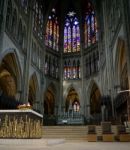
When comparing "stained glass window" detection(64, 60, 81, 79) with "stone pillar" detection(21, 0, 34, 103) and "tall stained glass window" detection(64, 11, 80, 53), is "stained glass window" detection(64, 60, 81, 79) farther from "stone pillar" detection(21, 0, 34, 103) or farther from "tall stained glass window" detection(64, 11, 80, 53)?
"stone pillar" detection(21, 0, 34, 103)

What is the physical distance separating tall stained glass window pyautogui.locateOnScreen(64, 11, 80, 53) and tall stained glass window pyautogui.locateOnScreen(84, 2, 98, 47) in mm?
2068

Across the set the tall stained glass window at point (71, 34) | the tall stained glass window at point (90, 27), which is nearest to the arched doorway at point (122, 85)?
the tall stained glass window at point (90, 27)

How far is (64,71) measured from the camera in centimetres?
4356

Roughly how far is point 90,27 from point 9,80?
19.9 m

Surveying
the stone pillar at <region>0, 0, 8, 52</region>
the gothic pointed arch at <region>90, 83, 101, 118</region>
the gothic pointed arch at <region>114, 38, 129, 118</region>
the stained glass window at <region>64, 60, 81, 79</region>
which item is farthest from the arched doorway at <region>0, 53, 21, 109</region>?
the gothic pointed arch at <region>90, 83, 101, 118</region>

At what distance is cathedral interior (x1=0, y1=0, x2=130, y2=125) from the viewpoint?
2536cm

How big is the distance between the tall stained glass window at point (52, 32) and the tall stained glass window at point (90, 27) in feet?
20.2

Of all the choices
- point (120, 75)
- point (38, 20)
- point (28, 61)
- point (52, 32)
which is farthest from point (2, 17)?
point (52, 32)

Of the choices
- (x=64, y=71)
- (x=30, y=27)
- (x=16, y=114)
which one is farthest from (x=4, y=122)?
(x=64, y=71)

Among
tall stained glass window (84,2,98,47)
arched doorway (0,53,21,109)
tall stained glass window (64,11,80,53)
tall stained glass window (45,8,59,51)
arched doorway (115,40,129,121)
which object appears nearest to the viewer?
arched doorway (115,40,129,121)

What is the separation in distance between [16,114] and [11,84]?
24.8 m

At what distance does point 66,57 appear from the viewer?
44.3 meters

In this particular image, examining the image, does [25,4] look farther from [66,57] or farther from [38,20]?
[66,57]

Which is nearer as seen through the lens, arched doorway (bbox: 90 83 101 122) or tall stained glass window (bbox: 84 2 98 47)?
tall stained glass window (bbox: 84 2 98 47)
